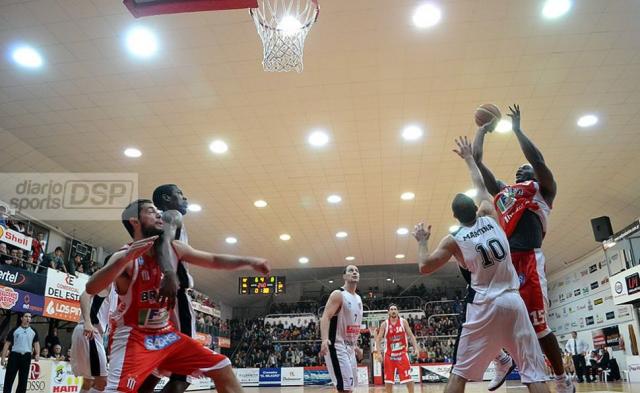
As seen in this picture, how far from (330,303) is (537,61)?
522cm

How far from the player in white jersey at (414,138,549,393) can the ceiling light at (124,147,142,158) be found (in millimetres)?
8638

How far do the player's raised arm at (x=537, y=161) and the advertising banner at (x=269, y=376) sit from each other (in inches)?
781

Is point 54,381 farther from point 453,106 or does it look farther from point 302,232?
point 453,106

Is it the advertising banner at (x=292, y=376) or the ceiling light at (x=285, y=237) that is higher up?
the ceiling light at (x=285, y=237)

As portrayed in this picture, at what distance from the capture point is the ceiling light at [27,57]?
24.8 feet

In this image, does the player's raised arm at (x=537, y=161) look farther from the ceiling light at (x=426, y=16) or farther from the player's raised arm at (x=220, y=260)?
the ceiling light at (x=426, y=16)

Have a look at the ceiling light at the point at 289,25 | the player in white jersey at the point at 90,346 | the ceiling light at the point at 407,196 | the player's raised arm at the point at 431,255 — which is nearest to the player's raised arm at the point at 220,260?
the player's raised arm at the point at 431,255

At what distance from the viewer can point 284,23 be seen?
264 inches

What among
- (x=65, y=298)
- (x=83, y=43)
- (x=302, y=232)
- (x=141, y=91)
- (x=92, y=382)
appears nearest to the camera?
(x=92, y=382)

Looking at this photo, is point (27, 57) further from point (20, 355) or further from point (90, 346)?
point (20, 355)

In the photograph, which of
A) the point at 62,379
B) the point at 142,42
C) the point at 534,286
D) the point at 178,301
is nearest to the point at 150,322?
the point at 178,301

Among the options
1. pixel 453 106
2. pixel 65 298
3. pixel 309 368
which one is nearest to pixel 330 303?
pixel 453 106

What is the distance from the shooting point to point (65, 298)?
44.2 feet

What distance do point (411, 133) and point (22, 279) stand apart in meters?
9.70
